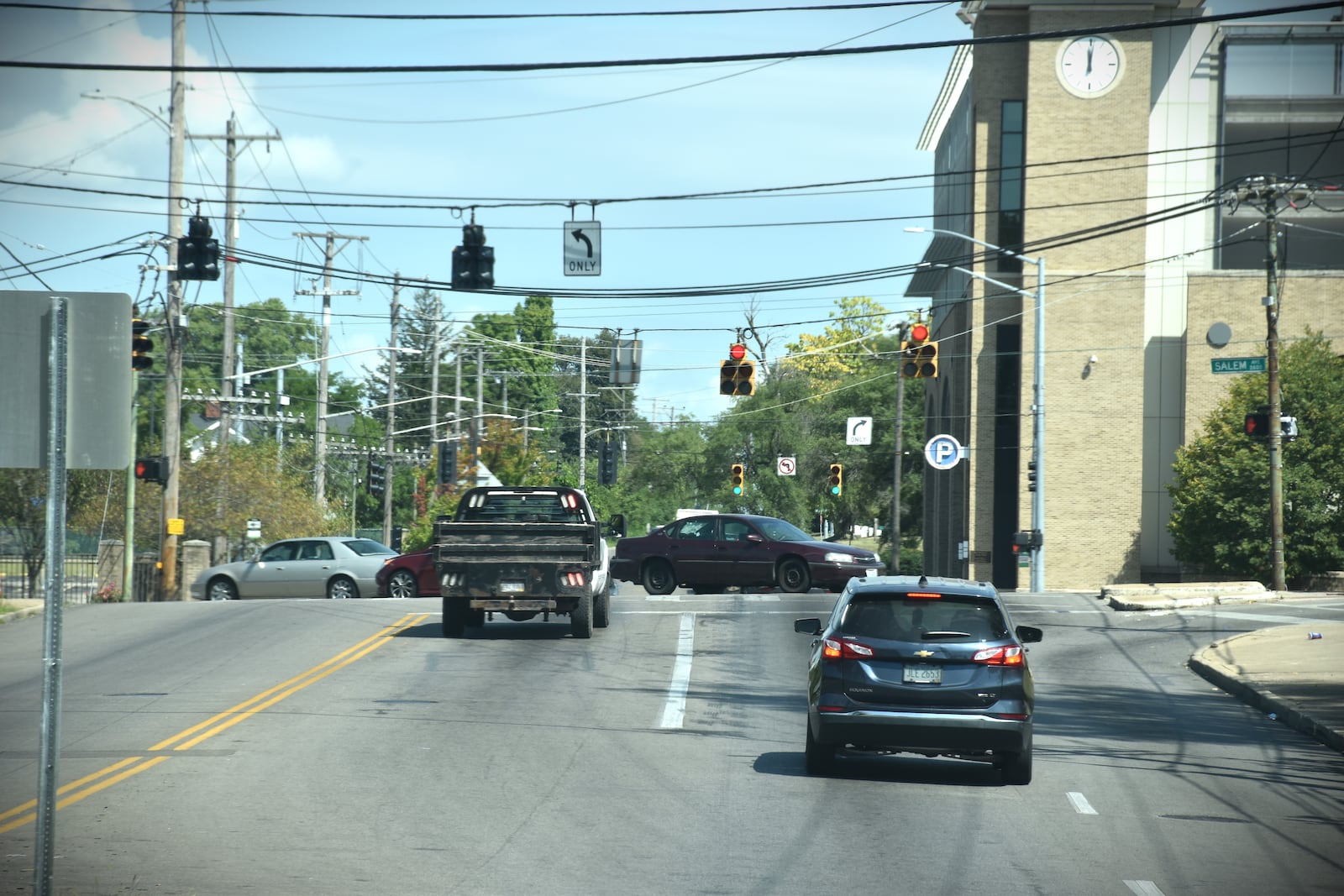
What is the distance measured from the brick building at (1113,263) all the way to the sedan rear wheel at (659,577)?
19.5m

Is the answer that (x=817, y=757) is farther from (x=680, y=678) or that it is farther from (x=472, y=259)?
(x=472, y=259)

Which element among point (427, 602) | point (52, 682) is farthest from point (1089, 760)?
point (427, 602)

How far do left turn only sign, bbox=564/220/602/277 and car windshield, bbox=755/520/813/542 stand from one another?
6896 mm

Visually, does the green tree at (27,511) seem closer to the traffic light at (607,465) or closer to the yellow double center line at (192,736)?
the traffic light at (607,465)

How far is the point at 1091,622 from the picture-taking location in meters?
26.5

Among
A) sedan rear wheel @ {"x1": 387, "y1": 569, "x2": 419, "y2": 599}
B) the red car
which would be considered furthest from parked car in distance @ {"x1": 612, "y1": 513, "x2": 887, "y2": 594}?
sedan rear wheel @ {"x1": 387, "y1": 569, "x2": 419, "y2": 599}

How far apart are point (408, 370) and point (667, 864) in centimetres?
11684

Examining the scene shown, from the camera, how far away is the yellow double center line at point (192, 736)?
34.6 feet

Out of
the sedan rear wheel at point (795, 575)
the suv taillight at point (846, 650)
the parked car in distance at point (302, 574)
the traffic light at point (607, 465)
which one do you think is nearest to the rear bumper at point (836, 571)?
the sedan rear wheel at point (795, 575)

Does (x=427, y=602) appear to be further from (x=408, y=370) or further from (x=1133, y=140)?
(x=408, y=370)

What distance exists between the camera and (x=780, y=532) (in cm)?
3114

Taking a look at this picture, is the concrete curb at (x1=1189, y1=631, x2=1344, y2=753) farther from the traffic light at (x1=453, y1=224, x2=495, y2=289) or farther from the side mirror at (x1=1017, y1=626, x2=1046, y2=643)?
the traffic light at (x1=453, y1=224, x2=495, y2=289)

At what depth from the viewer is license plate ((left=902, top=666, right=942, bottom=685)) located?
1173 centimetres

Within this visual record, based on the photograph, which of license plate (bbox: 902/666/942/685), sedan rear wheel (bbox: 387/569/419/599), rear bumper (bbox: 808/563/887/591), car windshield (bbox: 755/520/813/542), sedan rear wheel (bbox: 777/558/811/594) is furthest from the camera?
sedan rear wheel (bbox: 387/569/419/599)
